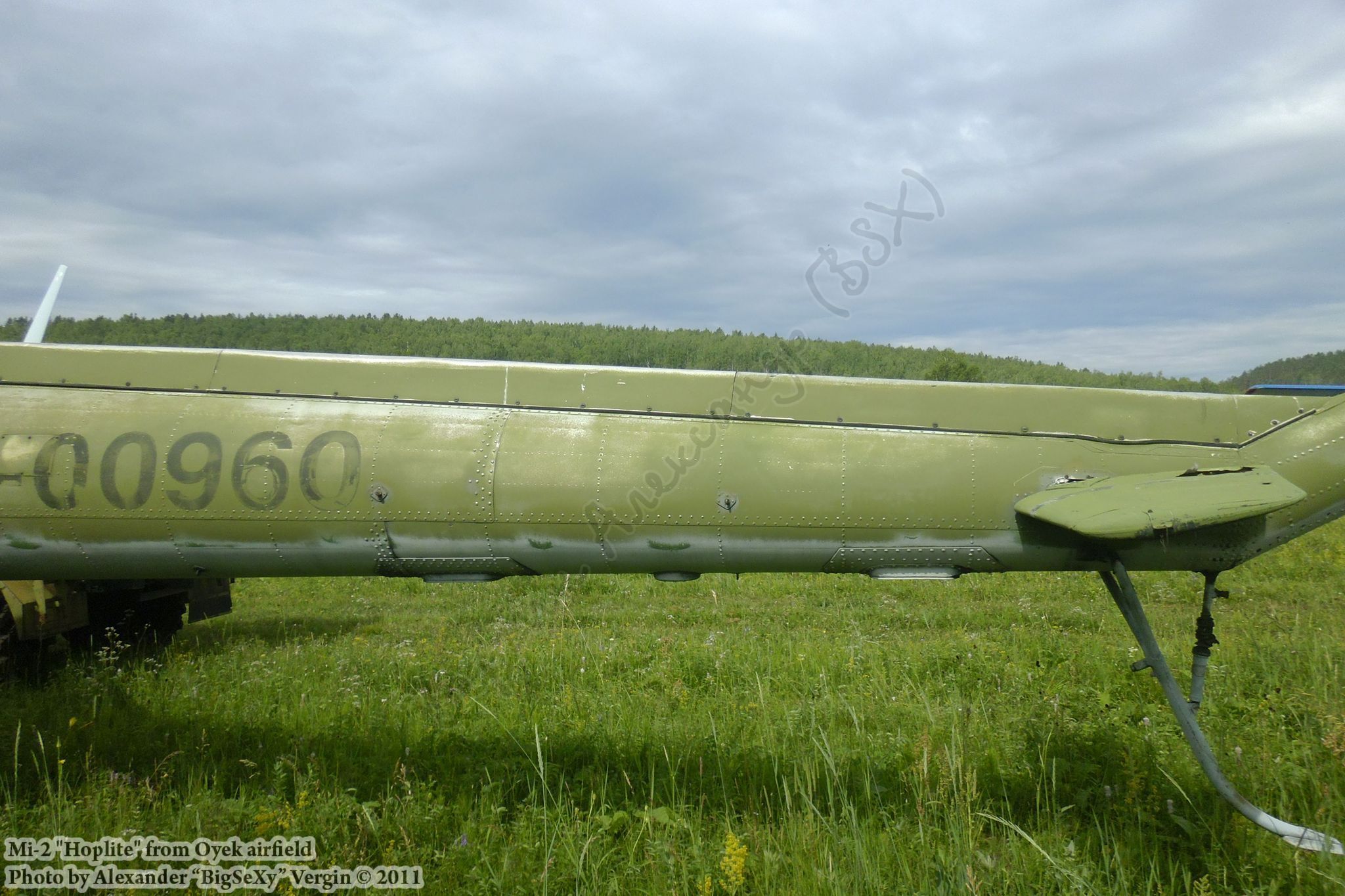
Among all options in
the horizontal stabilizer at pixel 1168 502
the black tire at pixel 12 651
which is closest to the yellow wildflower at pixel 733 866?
the horizontal stabilizer at pixel 1168 502

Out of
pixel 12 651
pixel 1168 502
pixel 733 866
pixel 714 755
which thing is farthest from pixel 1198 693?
pixel 12 651

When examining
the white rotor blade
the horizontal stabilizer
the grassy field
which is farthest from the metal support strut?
the white rotor blade

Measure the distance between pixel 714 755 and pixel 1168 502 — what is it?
3065 mm

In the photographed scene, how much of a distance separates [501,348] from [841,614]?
2923cm

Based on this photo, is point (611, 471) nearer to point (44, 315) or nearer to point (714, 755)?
point (714, 755)

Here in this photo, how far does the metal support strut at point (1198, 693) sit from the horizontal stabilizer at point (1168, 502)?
565 mm

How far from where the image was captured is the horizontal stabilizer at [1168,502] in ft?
10.2

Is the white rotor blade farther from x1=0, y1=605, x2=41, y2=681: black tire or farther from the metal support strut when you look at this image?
the metal support strut

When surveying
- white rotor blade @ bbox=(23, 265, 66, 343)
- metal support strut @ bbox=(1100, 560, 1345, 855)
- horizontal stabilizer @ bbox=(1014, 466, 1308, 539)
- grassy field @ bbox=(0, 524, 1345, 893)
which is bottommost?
grassy field @ bbox=(0, 524, 1345, 893)

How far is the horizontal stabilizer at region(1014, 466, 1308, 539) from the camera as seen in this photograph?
310 centimetres

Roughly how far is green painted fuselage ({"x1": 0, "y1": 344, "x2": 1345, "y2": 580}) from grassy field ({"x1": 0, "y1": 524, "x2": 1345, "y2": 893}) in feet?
3.80

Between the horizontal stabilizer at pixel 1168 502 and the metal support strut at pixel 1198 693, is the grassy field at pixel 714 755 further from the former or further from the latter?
the horizontal stabilizer at pixel 1168 502

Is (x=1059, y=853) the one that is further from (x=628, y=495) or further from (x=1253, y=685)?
(x=1253, y=685)

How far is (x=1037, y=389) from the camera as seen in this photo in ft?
13.6
